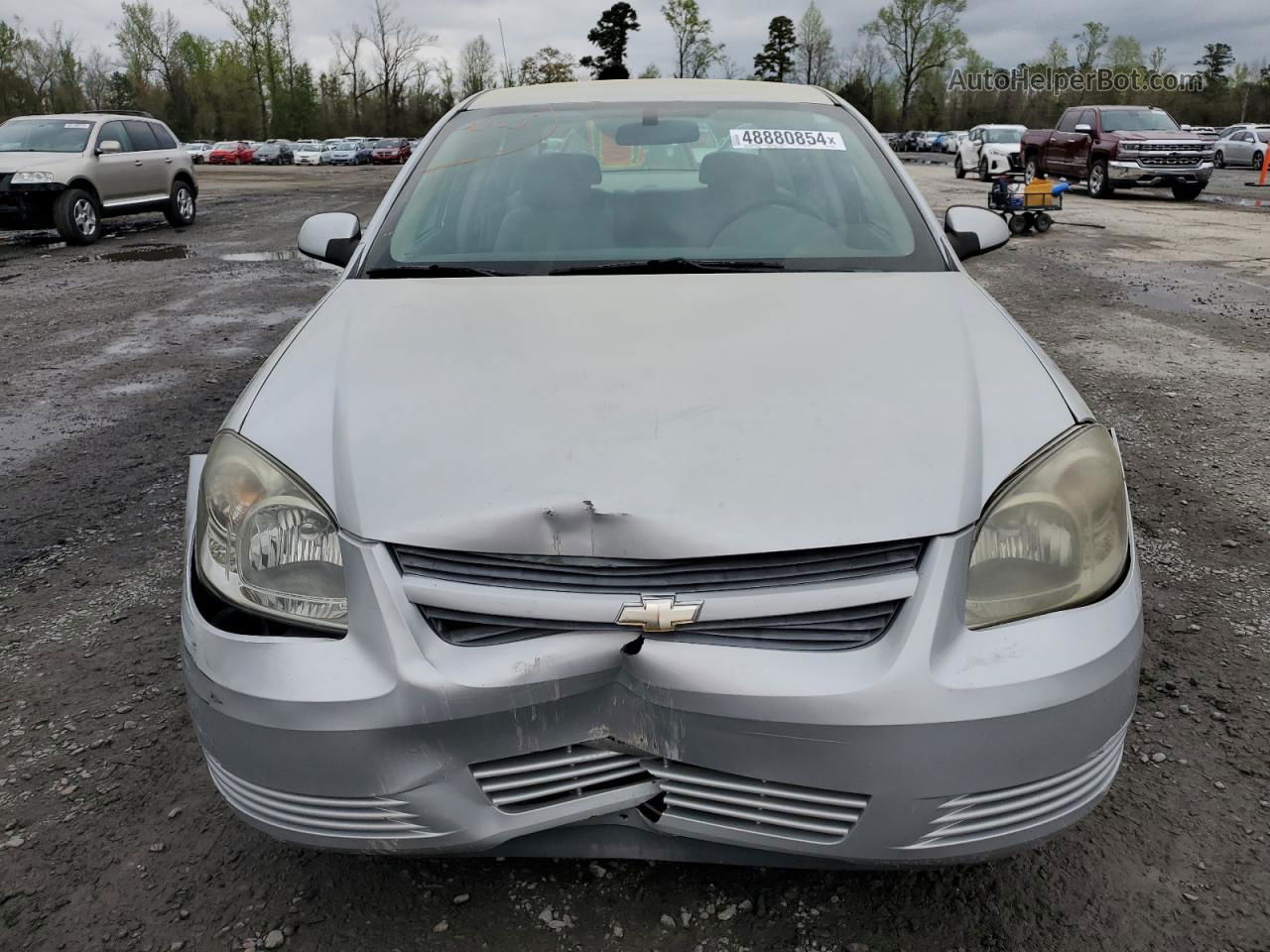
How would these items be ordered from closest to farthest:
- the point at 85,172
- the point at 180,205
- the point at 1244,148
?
A: the point at 85,172 → the point at 180,205 → the point at 1244,148

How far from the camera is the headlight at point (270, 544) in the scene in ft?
5.41

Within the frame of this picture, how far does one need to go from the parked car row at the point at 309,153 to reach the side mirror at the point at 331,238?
175 ft

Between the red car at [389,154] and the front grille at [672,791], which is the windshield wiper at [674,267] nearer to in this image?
the front grille at [672,791]

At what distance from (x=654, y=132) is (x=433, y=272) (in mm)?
965

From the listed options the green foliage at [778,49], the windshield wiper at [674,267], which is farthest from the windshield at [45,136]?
the green foliage at [778,49]

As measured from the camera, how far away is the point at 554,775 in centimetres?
156

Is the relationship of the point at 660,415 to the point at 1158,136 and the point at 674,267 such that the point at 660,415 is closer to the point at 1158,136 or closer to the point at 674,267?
the point at 674,267

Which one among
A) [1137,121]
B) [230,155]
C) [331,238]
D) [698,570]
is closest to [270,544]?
[698,570]

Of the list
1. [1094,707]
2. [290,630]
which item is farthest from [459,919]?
[1094,707]

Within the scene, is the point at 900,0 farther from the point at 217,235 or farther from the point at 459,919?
the point at 459,919

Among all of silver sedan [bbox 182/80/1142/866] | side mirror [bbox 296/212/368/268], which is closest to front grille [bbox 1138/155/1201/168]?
side mirror [bbox 296/212/368/268]

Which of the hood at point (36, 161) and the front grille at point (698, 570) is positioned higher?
the hood at point (36, 161)

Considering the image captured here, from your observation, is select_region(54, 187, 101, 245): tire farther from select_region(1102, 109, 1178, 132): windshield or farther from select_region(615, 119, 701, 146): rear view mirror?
select_region(1102, 109, 1178, 132): windshield

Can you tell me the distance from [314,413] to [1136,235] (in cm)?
1401
